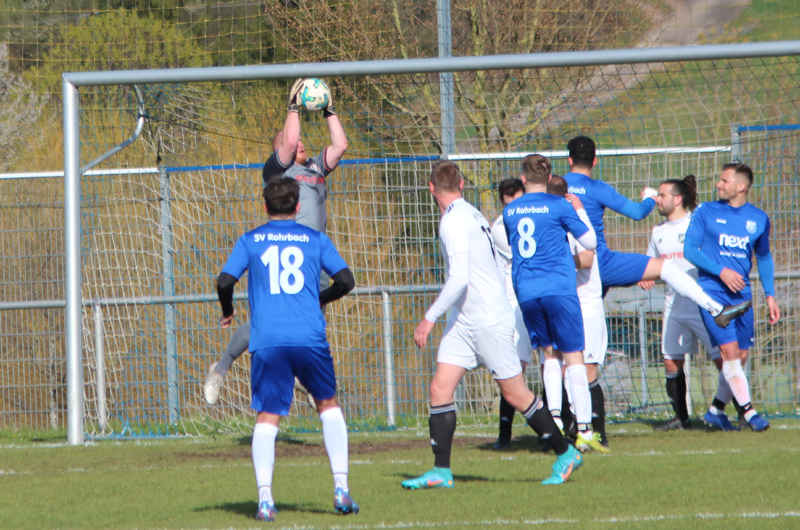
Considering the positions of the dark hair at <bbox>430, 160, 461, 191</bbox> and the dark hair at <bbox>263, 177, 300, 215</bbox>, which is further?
the dark hair at <bbox>430, 160, 461, 191</bbox>

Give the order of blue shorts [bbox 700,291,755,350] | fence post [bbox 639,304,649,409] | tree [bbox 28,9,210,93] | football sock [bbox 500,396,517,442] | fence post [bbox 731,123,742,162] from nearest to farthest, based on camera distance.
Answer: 1. football sock [bbox 500,396,517,442]
2. blue shorts [bbox 700,291,755,350]
3. fence post [bbox 731,123,742,162]
4. fence post [bbox 639,304,649,409]
5. tree [bbox 28,9,210,93]

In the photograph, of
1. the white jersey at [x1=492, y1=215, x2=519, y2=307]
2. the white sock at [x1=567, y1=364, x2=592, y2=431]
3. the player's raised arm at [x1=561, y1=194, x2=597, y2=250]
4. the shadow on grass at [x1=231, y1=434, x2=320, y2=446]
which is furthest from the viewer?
the shadow on grass at [x1=231, y1=434, x2=320, y2=446]

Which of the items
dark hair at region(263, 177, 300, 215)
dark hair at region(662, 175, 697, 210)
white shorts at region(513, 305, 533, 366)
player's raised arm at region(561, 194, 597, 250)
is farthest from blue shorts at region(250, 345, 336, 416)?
dark hair at region(662, 175, 697, 210)

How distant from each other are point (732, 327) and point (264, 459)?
4.43 meters

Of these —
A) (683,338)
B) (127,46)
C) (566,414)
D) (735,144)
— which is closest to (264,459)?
(566,414)

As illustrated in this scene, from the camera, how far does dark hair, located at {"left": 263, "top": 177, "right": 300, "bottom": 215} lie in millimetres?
4754

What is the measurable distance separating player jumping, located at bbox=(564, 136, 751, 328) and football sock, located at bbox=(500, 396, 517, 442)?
1.27 metres

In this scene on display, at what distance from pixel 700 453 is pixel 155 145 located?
605cm

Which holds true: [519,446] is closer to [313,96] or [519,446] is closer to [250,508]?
[250,508]

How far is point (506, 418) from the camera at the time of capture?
7027mm

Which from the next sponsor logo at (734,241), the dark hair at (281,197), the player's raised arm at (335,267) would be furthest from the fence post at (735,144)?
the dark hair at (281,197)

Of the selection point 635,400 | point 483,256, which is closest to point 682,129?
point 635,400

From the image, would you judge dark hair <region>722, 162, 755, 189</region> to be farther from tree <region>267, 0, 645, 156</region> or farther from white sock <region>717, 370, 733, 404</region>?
tree <region>267, 0, 645, 156</region>

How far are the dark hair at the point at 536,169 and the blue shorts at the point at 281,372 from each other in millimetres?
2206
